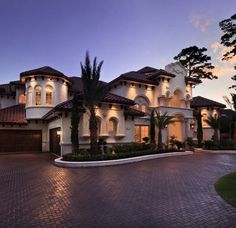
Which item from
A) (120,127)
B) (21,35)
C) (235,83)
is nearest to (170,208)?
(120,127)

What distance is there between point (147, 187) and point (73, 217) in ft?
12.3

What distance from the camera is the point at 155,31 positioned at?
22.0m

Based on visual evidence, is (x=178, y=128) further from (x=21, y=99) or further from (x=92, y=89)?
(x=21, y=99)

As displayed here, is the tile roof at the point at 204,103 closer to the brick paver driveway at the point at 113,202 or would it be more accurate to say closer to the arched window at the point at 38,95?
the arched window at the point at 38,95

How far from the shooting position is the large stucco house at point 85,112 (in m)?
19.2

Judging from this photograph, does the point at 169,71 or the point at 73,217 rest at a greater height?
the point at 169,71

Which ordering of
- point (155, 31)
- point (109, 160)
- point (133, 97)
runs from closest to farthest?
point (109, 160), point (155, 31), point (133, 97)

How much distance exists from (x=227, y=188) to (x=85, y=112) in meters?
12.4

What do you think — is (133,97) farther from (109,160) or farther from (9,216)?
(9,216)

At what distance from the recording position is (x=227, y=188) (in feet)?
26.0

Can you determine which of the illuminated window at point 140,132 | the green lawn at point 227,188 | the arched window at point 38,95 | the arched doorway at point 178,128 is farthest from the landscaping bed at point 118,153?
the arched window at point 38,95

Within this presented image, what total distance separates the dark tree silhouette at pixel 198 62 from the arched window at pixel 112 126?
1046 inches

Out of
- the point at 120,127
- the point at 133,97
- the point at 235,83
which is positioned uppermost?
the point at 235,83

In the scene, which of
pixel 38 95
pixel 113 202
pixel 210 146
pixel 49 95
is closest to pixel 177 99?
pixel 210 146
